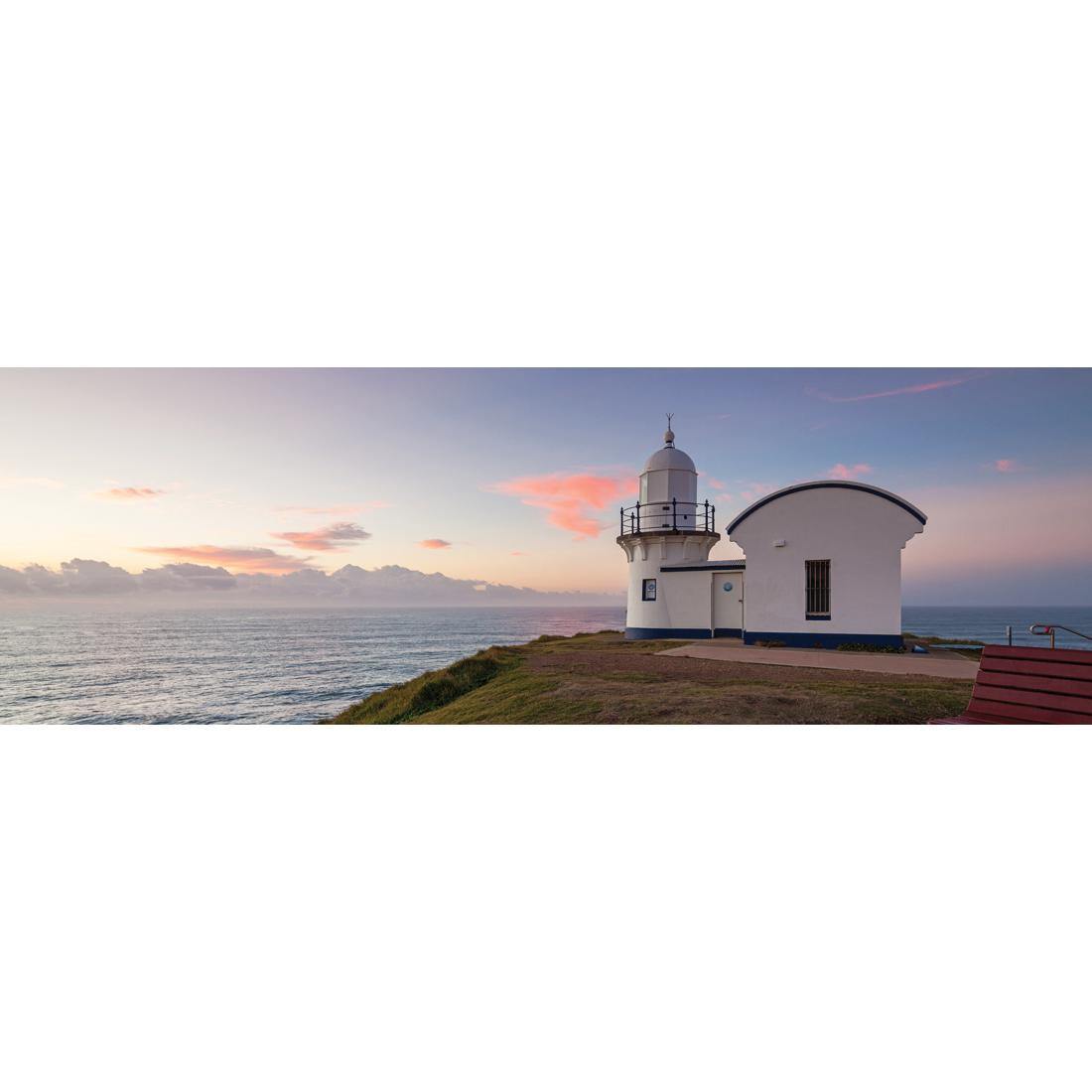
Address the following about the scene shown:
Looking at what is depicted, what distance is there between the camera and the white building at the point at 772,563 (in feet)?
28.6

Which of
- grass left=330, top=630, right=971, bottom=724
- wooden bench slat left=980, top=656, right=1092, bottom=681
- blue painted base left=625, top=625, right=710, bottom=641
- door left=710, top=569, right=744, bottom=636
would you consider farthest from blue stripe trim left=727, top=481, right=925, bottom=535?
wooden bench slat left=980, top=656, right=1092, bottom=681

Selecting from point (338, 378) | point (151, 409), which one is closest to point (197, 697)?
point (151, 409)

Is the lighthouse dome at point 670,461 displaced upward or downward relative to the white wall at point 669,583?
upward

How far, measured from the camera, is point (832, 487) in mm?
8945

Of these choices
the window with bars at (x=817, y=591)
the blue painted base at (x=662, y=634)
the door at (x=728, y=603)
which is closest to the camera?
the window with bars at (x=817, y=591)

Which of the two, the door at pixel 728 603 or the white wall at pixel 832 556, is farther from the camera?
the door at pixel 728 603

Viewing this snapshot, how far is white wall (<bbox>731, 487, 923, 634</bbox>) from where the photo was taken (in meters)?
8.66

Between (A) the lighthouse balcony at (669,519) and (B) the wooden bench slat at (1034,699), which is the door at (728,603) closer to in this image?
(A) the lighthouse balcony at (669,519)

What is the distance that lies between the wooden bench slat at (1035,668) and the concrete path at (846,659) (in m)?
2.67

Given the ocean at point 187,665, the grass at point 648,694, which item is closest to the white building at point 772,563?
the ocean at point 187,665

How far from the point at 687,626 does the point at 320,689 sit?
6.71 m

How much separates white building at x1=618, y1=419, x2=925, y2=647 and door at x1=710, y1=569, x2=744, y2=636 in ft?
0.06

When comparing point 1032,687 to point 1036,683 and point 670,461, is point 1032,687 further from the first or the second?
point 670,461

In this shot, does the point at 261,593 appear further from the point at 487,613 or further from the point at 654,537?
the point at 487,613
